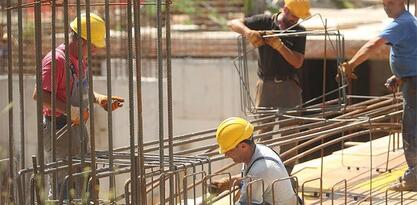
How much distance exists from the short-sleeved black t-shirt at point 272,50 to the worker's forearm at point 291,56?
10 cm

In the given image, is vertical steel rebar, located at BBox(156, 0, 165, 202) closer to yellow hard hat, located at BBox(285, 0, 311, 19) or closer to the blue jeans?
the blue jeans

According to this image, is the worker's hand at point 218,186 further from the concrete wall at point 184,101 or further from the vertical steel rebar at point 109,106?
the concrete wall at point 184,101

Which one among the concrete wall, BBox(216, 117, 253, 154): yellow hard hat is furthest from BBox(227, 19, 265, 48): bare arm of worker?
the concrete wall

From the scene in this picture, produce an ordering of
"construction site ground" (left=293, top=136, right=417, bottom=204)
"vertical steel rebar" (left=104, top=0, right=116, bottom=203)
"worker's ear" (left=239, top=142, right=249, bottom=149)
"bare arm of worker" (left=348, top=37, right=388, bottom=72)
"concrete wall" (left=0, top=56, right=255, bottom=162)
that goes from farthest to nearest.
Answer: "concrete wall" (left=0, top=56, right=255, bottom=162)
"construction site ground" (left=293, top=136, right=417, bottom=204)
"bare arm of worker" (left=348, top=37, right=388, bottom=72)
"worker's ear" (left=239, top=142, right=249, bottom=149)
"vertical steel rebar" (left=104, top=0, right=116, bottom=203)

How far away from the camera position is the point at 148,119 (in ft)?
54.6

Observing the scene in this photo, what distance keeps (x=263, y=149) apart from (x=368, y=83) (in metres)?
9.20

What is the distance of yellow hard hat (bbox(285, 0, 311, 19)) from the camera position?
406 inches

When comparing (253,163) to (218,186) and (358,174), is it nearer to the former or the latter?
(218,186)

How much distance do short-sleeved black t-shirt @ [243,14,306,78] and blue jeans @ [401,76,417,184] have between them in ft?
4.37

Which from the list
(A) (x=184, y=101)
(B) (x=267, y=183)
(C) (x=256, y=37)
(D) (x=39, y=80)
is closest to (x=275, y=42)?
(C) (x=256, y=37)

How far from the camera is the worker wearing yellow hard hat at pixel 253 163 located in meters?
7.41

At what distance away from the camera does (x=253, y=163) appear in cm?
749


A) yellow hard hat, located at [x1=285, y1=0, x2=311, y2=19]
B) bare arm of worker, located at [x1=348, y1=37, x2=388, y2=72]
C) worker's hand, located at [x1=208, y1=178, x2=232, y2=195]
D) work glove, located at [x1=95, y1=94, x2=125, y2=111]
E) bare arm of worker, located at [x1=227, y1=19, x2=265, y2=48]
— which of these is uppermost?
yellow hard hat, located at [x1=285, y1=0, x2=311, y2=19]

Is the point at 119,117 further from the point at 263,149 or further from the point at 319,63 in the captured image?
the point at 263,149
